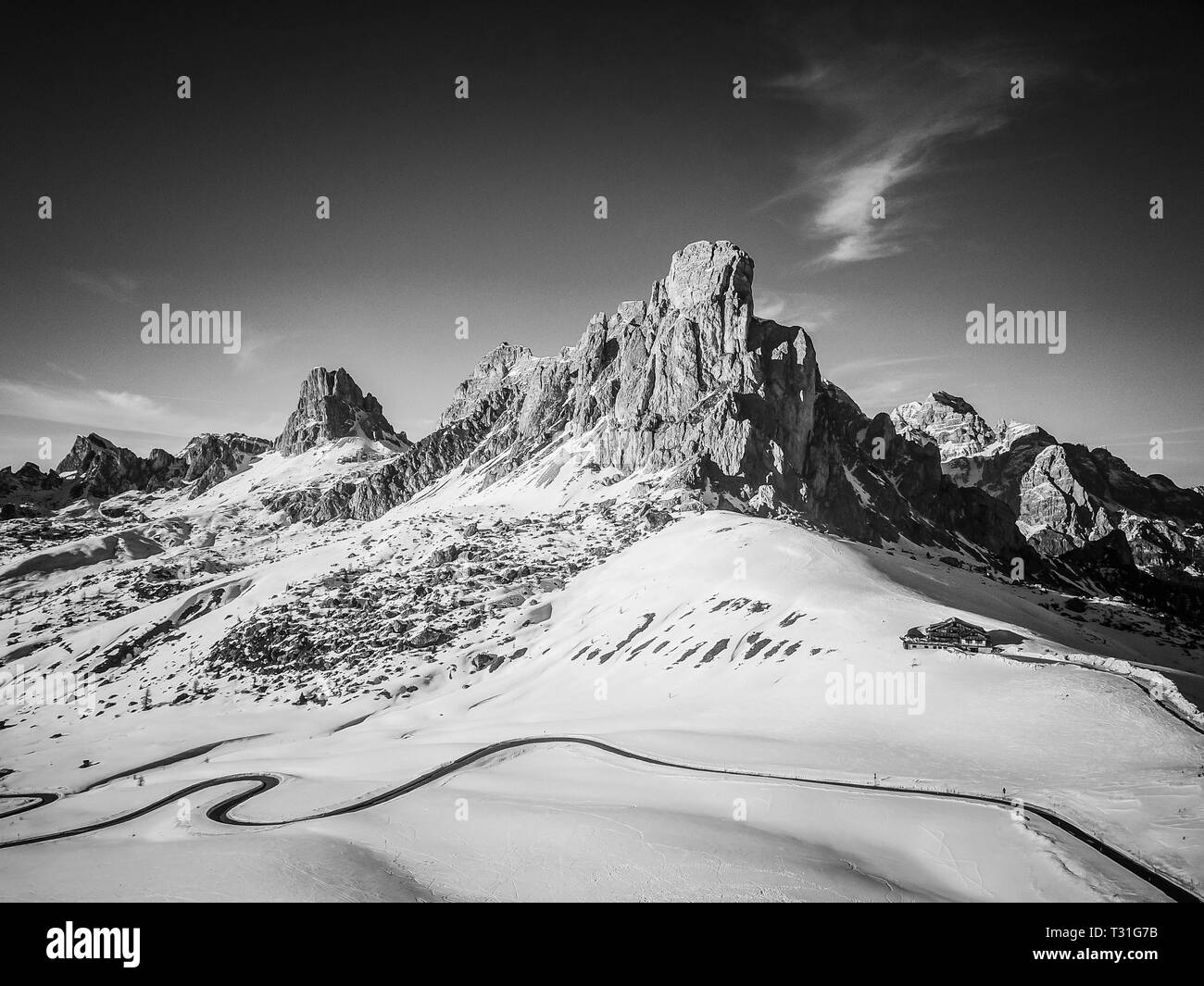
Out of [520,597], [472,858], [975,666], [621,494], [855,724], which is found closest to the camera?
[472,858]

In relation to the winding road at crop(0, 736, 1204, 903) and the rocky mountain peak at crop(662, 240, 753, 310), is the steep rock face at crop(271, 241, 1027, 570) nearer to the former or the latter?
the rocky mountain peak at crop(662, 240, 753, 310)

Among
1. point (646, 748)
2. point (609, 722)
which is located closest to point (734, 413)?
point (609, 722)

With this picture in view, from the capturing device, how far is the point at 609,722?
184 feet

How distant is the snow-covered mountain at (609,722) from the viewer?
2762 centimetres

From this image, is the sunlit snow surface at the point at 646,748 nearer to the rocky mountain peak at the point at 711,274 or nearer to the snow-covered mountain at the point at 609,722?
the snow-covered mountain at the point at 609,722

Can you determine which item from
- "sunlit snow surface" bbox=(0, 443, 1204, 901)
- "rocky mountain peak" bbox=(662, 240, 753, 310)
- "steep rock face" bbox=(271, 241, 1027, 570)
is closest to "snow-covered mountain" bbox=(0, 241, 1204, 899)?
"sunlit snow surface" bbox=(0, 443, 1204, 901)

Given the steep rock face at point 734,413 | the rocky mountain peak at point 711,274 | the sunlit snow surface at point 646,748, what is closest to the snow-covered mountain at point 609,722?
the sunlit snow surface at point 646,748

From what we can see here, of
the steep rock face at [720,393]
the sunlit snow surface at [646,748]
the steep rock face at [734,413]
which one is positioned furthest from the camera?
the steep rock face at [734,413]

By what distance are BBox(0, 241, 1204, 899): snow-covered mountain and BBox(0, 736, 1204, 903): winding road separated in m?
0.29

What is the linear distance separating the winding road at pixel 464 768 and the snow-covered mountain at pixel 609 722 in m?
0.29

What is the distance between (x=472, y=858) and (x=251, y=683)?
75711 millimetres

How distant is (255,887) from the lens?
27.2 metres
